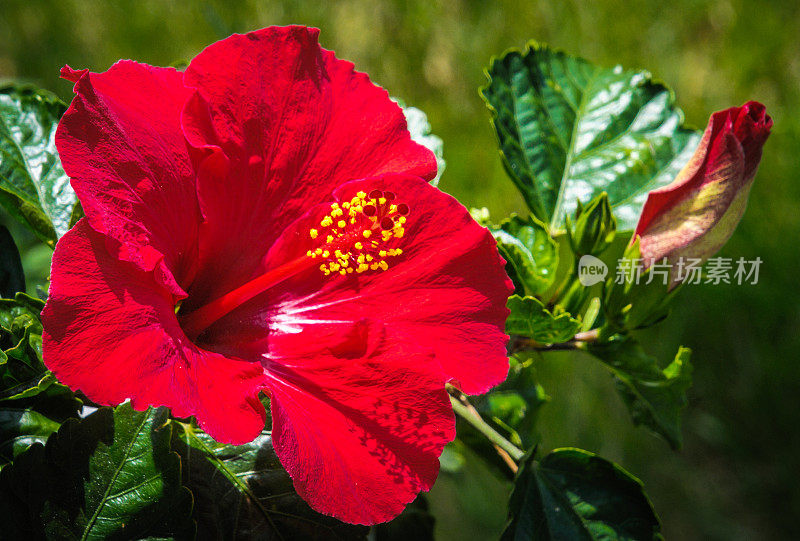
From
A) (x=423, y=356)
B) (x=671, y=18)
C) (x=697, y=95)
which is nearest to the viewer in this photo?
(x=423, y=356)

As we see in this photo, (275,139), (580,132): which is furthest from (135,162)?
(580,132)

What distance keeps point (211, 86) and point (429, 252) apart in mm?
312

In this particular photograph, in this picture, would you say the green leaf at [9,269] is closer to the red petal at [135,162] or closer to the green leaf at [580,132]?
the red petal at [135,162]

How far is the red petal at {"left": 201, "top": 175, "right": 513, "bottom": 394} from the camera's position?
0.86 m

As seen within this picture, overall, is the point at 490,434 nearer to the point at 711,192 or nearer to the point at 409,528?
the point at 409,528

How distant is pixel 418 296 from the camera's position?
0.88 meters

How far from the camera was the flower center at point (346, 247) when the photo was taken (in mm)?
875

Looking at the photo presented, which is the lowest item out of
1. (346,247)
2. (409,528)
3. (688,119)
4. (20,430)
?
(409,528)

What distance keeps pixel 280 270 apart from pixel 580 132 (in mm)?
707

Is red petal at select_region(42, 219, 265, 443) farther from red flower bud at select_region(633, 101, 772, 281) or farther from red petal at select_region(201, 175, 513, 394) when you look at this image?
red flower bud at select_region(633, 101, 772, 281)

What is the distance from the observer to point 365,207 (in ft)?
2.89

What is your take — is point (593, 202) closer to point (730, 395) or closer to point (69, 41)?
point (730, 395)

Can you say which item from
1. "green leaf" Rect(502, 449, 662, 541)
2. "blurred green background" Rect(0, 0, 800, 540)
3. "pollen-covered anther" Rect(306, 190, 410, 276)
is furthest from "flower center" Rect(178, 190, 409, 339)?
"blurred green background" Rect(0, 0, 800, 540)

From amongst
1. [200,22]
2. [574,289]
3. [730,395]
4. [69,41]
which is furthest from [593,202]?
[69,41]
